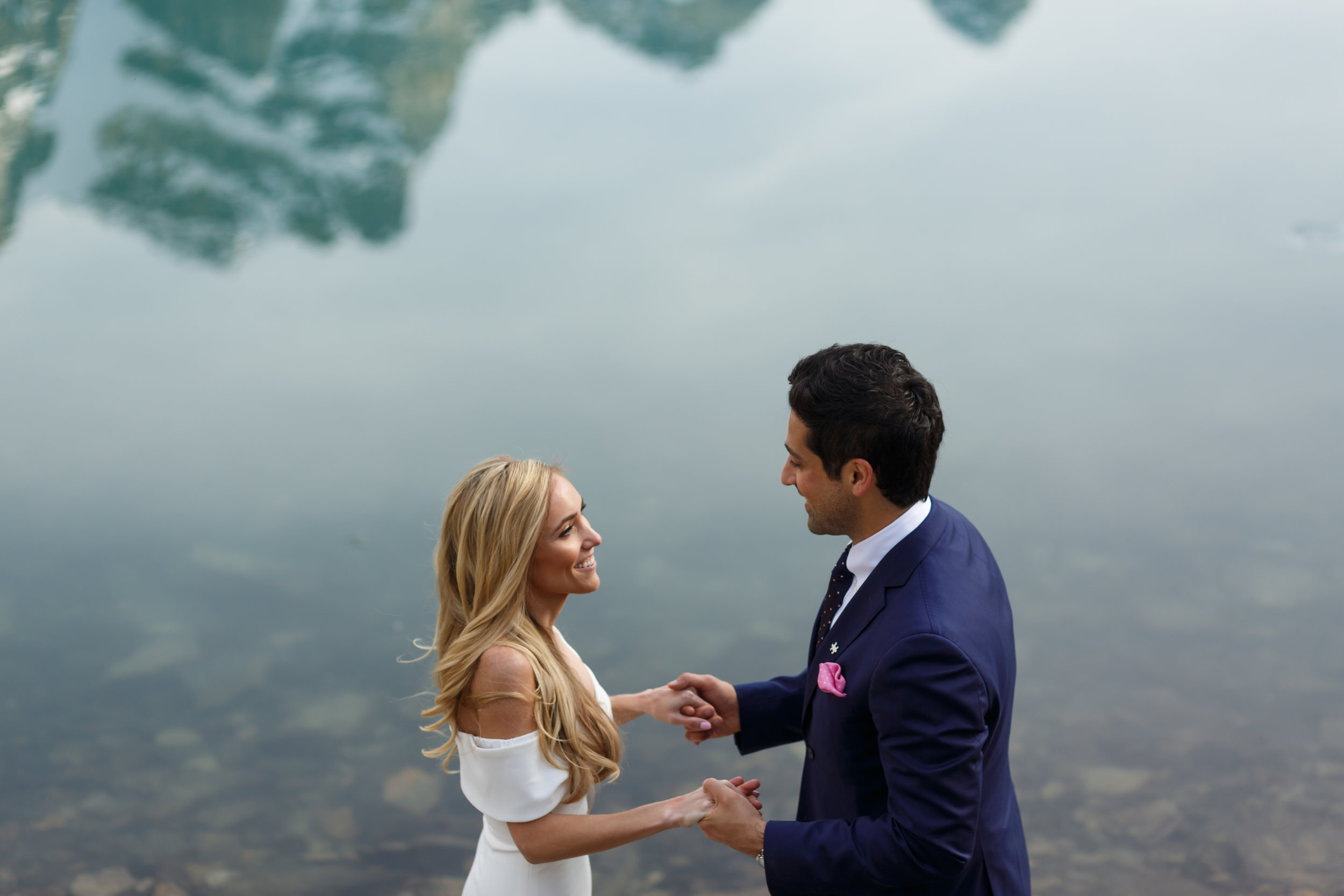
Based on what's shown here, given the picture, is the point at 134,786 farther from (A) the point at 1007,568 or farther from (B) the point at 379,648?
(A) the point at 1007,568

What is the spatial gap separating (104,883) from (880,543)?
4.07 metres

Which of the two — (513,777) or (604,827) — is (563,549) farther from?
(604,827)

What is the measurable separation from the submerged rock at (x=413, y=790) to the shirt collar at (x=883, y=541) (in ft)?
11.5

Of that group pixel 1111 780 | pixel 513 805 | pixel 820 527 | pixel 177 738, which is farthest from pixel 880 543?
pixel 177 738

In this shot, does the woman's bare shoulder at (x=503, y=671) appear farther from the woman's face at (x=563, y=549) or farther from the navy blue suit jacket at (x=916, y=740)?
the navy blue suit jacket at (x=916, y=740)

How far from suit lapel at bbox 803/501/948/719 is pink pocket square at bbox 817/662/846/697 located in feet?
0.10

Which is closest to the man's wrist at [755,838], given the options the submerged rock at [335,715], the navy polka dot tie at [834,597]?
the navy polka dot tie at [834,597]

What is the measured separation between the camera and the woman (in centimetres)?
217

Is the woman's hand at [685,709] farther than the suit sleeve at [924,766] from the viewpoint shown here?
Yes

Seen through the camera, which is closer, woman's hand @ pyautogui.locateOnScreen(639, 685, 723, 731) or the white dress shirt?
the white dress shirt

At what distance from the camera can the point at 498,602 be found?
2203 millimetres

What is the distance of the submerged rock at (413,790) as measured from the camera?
4.96 metres

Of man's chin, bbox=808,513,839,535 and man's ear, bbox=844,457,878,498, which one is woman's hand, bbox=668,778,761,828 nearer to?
man's chin, bbox=808,513,839,535

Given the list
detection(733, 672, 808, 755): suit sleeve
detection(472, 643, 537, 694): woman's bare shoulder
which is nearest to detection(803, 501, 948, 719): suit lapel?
detection(733, 672, 808, 755): suit sleeve
